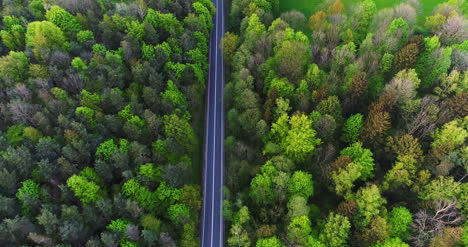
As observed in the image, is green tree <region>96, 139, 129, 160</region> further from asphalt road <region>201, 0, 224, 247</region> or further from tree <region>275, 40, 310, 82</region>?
tree <region>275, 40, 310, 82</region>

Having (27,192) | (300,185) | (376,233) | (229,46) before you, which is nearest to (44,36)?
(27,192)

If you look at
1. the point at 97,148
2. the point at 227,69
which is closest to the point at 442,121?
the point at 227,69

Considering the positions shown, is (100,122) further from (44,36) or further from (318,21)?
(318,21)

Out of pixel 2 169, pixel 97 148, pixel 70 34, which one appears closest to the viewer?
pixel 2 169

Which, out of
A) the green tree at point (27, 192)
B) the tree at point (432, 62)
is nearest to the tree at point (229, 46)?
the tree at point (432, 62)

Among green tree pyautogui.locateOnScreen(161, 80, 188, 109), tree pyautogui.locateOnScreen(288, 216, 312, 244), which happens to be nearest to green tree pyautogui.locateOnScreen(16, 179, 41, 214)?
green tree pyautogui.locateOnScreen(161, 80, 188, 109)

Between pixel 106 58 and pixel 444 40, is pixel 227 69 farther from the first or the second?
pixel 444 40
